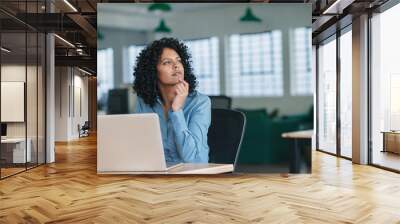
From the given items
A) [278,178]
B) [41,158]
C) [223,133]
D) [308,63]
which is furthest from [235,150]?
[41,158]

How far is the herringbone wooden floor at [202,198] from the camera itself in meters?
4.04

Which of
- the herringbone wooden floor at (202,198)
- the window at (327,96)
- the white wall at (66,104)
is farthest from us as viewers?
the white wall at (66,104)

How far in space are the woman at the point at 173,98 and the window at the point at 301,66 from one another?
1398mm

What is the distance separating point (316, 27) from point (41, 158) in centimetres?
632

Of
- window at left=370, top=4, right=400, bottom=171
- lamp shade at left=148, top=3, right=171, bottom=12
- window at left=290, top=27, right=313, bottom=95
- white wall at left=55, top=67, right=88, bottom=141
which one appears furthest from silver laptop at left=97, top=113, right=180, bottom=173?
white wall at left=55, top=67, right=88, bottom=141

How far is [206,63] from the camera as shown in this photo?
657 centimetres

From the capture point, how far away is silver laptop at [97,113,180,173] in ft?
20.4

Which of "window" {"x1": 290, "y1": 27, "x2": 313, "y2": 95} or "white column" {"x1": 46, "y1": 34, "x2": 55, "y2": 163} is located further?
"white column" {"x1": 46, "y1": 34, "x2": 55, "y2": 163}

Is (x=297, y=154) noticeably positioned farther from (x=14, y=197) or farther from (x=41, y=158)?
(x=41, y=158)

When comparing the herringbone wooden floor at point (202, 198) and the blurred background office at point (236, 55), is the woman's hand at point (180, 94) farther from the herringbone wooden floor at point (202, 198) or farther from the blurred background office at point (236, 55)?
the herringbone wooden floor at point (202, 198)

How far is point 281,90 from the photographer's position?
254 inches

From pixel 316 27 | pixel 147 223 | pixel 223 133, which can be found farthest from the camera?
pixel 316 27

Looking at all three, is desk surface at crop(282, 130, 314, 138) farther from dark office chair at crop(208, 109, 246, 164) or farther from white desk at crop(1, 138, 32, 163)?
white desk at crop(1, 138, 32, 163)

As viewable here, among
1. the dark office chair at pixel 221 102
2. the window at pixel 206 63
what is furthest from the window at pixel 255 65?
the window at pixel 206 63
